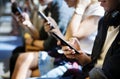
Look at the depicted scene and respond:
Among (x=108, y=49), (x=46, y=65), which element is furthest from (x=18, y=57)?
(x=108, y=49)

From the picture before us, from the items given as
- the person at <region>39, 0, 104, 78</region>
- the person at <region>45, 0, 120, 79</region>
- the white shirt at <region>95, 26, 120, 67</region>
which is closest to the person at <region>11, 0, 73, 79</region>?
the person at <region>39, 0, 104, 78</region>

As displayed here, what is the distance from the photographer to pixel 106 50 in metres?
1.51

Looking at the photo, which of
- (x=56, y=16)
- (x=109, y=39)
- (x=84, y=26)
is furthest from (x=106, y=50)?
(x=56, y=16)

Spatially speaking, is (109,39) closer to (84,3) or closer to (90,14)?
(90,14)

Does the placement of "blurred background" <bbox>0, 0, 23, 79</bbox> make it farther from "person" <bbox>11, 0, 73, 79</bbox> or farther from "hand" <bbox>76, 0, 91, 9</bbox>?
"hand" <bbox>76, 0, 91, 9</bbox>

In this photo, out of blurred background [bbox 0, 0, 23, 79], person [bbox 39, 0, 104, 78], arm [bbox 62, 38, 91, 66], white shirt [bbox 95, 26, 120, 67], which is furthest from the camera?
blurred background [bbox 0, 0, 23, 79]

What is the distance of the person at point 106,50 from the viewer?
1.31 metres

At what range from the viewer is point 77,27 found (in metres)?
1.95

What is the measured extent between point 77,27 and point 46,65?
352 mm

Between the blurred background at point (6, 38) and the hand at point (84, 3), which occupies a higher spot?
the hand at point (84, 3)

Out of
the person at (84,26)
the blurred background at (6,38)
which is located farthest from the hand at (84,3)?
the blurred background at (6,38)

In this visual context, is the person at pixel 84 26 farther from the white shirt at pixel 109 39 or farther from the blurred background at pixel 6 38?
the blurred background at pixel 6 38

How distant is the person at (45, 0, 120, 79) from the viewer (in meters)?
1.31

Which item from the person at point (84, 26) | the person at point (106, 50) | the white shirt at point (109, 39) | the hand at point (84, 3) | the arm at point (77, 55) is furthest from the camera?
the hand at point (84, 3)
